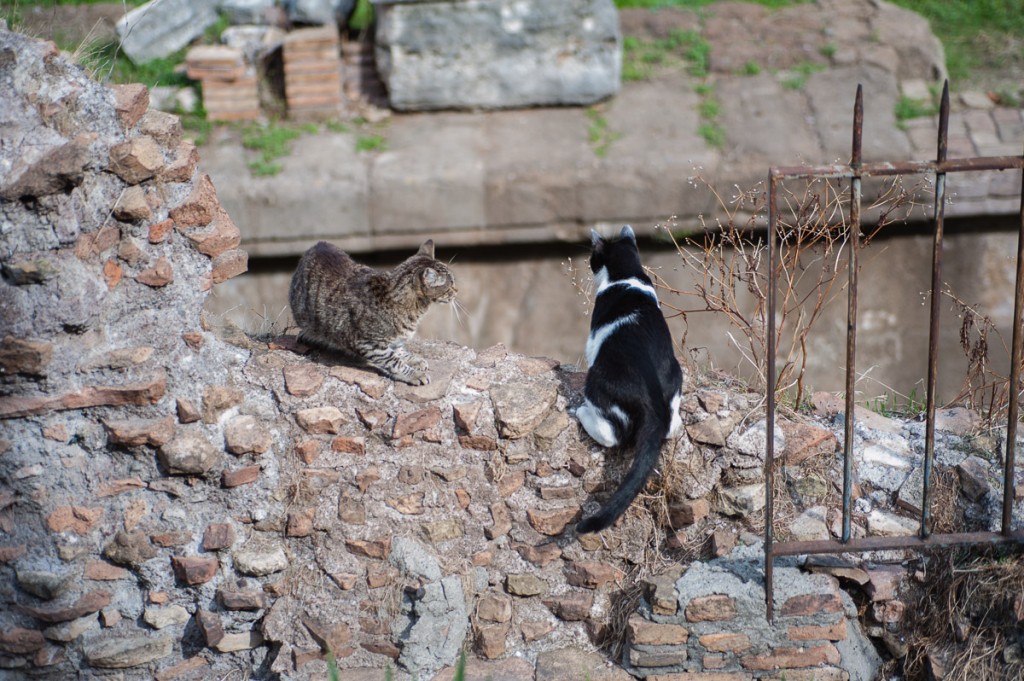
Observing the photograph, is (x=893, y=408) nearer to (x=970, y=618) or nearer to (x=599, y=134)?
(x=970, y=618)

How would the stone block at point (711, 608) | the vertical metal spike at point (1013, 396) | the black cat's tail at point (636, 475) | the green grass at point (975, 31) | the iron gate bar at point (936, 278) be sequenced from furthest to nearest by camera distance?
the green grass at point (975, 31)
the stone block at point (711, 608)
the black cat's tail at point (636, 475)
the vertical metal spike at point (1013, 396)
the iron gate bar at point (936, 278)

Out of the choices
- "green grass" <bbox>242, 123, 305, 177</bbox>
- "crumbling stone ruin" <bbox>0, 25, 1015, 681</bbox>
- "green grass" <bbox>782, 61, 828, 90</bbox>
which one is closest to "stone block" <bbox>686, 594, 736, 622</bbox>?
"crumbling stone ruin" <bbox>0, 25, 1015, 681</bbox>

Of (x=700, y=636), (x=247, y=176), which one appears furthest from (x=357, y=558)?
(x=247, y=176)

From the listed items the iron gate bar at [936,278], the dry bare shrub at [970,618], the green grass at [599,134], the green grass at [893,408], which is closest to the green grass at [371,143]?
the green grass at [599,134]

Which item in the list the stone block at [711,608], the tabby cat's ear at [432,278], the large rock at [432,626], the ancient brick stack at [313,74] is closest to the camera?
the stone block at [711,608]

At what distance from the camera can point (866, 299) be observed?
6.83m

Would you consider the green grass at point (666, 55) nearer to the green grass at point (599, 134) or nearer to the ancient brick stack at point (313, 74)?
the green grass at point (599, 134)

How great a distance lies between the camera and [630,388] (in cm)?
318

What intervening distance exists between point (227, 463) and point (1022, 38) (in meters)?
7.87

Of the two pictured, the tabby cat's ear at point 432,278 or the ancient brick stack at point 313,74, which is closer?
the tabby cat's ear at point 432,278

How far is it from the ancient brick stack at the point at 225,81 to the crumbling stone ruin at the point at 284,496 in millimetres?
4220

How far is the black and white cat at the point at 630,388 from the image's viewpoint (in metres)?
3.08

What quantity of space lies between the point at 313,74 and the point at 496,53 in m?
1.39

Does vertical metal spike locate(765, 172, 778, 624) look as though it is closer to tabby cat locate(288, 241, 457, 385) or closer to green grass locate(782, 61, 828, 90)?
tabby cat locate(288, 241, 457, 385)
